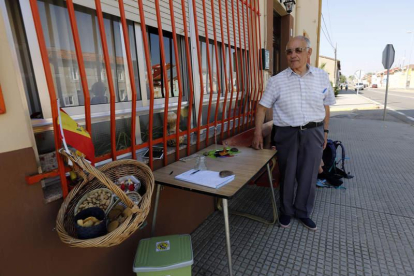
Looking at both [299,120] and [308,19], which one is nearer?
[299,120]

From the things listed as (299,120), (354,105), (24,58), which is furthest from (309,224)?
(354,105)

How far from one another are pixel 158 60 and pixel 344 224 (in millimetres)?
2540

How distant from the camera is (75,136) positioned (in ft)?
3.99

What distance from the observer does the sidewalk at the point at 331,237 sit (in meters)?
1.88

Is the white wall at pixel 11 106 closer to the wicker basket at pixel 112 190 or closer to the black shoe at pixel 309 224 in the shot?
the wicker basket at pixel 112 190

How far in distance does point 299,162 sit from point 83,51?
2.15m

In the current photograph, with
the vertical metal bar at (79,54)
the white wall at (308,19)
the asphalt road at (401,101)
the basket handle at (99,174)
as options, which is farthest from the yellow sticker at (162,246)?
the asphalt road at (401,101)

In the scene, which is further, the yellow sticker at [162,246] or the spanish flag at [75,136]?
the yellow sticker at [162,246]

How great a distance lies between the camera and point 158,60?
2.33m

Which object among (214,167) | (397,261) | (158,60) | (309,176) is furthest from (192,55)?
(397,261)

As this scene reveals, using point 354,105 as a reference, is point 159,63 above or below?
above

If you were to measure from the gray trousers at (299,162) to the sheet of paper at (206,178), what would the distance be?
3.17 feet

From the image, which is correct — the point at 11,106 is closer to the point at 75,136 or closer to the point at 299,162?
the point at 75,136

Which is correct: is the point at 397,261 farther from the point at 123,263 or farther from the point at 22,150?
the point at 22,150
